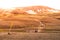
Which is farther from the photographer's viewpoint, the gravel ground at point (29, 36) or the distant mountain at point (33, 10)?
the distant mountain at point (33, 10)

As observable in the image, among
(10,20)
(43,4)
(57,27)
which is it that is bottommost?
(57,27)

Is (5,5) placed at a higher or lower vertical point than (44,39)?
higher

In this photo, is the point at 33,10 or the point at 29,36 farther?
the point at 33,10

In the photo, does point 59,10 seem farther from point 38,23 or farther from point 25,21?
point 25,21

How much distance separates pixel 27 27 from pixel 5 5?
0.72m

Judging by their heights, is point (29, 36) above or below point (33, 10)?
below

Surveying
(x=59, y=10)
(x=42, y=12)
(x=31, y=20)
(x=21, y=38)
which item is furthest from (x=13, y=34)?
(x=59, y=10)

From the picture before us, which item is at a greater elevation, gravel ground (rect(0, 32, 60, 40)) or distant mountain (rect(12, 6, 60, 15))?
distant mountain (rect(12, 6, 60, 15))

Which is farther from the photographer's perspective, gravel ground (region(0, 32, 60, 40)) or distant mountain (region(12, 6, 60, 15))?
distant mountain (region(12, 6, 60, 15))

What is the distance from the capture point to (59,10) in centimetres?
359

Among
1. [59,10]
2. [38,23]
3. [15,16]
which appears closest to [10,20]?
[15,16]

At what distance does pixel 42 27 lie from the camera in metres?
3.57

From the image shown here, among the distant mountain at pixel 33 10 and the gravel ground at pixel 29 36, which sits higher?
the distant mountain at pixel 33 10

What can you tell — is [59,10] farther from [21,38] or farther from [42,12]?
[21,38]
